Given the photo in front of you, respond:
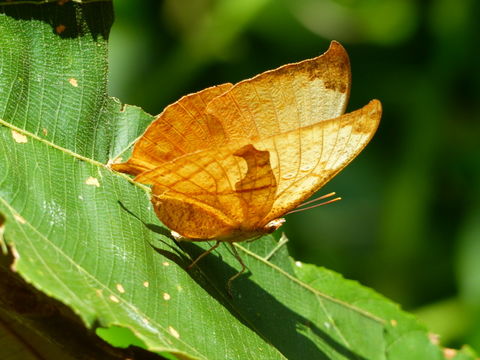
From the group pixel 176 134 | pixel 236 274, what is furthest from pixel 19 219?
pixel 236 274

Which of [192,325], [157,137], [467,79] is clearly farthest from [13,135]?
[467,79]

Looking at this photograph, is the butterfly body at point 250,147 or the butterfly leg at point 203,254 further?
the butterfly leg at point 203,254

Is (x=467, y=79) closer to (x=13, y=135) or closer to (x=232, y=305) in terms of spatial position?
(x=232, y=305)

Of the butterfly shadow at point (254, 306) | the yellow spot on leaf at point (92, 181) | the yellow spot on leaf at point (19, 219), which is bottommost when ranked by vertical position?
the butterfly shadow at point (254, 306)

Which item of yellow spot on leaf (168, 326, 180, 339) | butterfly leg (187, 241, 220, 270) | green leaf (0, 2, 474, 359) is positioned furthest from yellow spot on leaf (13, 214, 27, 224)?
butterfly leg (187, 241, 220, 270)

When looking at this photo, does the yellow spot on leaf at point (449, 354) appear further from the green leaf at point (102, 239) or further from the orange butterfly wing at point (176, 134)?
the orange butterfly wing at point (176, 134)

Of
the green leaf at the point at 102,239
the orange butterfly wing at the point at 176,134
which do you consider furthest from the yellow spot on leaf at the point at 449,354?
the orange butterfly wing at the point at 176,134

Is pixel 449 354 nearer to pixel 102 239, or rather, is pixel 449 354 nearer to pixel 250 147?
pixel 250 147
